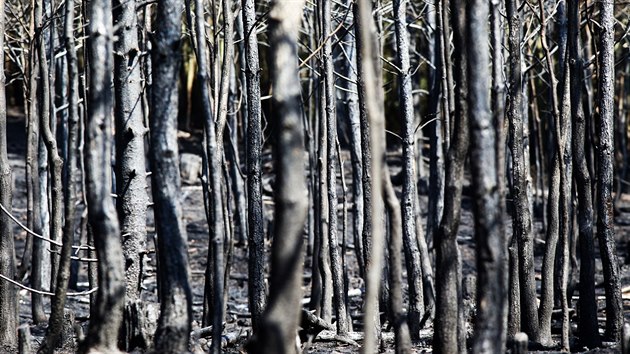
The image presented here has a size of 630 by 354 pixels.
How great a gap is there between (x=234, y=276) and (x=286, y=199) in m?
12.5

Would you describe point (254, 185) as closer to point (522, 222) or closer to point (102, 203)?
point (522, 222)

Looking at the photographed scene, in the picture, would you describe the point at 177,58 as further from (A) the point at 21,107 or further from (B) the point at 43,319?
(A) the point at 21,107

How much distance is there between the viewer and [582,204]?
9156mm

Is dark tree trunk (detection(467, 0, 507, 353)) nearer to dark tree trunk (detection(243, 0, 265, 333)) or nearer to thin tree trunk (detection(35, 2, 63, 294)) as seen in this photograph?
dark tree trunk (detection(243, 0, 265, 333))

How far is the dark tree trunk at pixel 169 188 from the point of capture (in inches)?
222

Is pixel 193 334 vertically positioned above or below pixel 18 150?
below

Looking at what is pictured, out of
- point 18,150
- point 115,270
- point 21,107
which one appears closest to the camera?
point 115,270

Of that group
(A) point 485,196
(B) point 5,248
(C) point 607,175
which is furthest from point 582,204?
(B) point 5,248

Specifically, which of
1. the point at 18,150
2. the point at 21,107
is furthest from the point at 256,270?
the point at 21,107

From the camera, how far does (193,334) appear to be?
8.02 m

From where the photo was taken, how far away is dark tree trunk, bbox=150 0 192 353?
5637 millimetres

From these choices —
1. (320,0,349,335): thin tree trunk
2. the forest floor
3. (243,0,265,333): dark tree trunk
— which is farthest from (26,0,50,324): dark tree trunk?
(320,0,349,335): thin tree trunk

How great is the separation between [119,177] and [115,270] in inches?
79.3

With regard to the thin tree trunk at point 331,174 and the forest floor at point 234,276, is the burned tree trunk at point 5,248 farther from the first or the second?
the thin tree trunk at point 331,174
